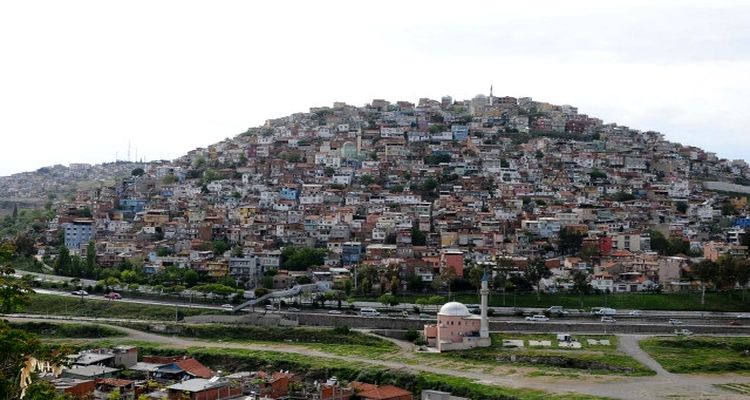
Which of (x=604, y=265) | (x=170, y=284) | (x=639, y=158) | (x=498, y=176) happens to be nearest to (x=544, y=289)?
(x=604, y=265)

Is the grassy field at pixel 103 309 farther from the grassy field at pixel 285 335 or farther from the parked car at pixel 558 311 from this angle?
the parked car at pixel 558 311

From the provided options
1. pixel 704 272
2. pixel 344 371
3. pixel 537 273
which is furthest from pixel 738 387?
pixel 537 273

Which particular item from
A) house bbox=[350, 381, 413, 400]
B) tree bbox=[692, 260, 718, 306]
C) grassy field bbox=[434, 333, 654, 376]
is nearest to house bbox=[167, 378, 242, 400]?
house bbox=[350, 381, 413, 400]

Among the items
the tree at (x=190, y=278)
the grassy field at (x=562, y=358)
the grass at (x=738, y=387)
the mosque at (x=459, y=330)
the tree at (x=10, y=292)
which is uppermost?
the tree at (x=10, y=292)

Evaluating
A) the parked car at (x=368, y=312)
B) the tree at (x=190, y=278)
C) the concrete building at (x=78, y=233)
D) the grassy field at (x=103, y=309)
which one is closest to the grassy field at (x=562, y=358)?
the parked car at (x=368, y=312)

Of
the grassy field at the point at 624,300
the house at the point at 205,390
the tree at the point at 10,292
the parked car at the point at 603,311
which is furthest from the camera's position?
the grassy field at the point at 624,300

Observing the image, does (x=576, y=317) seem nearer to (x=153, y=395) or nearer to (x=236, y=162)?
(x=153, y=395)

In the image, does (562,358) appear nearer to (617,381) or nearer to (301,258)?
(617,381)
